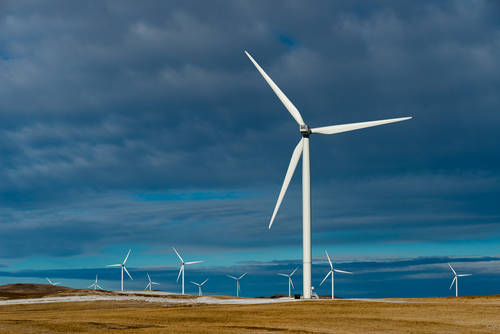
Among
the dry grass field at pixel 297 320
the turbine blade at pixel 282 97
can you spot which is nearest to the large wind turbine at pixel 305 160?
the turbine blade at pixel 282 97

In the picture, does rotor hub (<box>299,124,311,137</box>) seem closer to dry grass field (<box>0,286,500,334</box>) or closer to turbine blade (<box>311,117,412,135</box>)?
turbine blade (<box>311,117,412,135</box>)

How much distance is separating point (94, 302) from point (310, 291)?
1202 inches

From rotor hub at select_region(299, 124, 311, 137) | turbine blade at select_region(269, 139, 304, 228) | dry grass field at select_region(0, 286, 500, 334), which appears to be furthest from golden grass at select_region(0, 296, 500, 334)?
rotor hub at select_region(299, 124, 311, 137)

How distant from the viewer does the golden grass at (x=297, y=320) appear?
4053cm

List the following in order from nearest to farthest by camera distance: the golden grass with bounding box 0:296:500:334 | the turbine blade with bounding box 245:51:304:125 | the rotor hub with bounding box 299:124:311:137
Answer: the golden grass with bounding box 0:296:500:334, the rotor hub with bounding box 299:124:311:137, the turbine blade with bounding box 245:51:304:125

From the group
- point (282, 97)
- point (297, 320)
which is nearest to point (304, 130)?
point (282, 97)

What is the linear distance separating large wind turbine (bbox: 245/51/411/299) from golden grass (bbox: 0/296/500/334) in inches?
300

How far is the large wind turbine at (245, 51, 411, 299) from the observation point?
7162 centimetres

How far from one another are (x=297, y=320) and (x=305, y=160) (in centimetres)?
2889

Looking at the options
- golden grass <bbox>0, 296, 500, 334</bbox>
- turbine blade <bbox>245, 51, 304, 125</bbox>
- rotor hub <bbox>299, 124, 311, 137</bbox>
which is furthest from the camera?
turbine blade <bbox>245, 51, 304, 125</bbox>

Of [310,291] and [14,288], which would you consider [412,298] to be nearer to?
[310,291]

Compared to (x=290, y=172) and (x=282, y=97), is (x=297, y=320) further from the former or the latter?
(x=282, y=97)

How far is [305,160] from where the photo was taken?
73.9 meters

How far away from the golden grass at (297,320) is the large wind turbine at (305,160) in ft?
25.0
